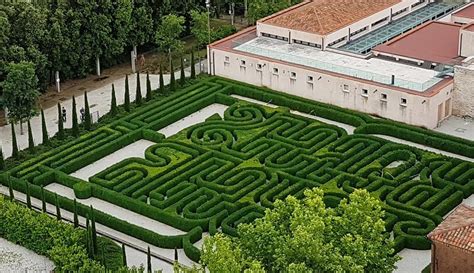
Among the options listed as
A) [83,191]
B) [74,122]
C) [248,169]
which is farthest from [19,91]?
[248,169]

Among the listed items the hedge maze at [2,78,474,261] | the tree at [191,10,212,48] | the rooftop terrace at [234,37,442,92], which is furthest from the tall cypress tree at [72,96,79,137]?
the tree at [191,10,212,48]

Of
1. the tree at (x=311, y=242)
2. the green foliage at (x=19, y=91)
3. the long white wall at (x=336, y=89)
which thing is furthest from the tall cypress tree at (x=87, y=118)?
the tree at (x=311, y=242)

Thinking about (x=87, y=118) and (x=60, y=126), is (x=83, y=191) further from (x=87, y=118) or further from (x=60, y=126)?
(x=87, y=118)

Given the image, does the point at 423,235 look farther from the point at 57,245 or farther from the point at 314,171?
the point at 57,245

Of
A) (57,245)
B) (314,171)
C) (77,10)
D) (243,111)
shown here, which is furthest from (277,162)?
(77,10)

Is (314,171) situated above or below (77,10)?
below

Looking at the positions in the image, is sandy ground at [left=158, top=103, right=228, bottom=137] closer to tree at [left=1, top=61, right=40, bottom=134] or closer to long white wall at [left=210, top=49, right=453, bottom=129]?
long white wall at [left=210, top=49, right=453, bottom=129]
